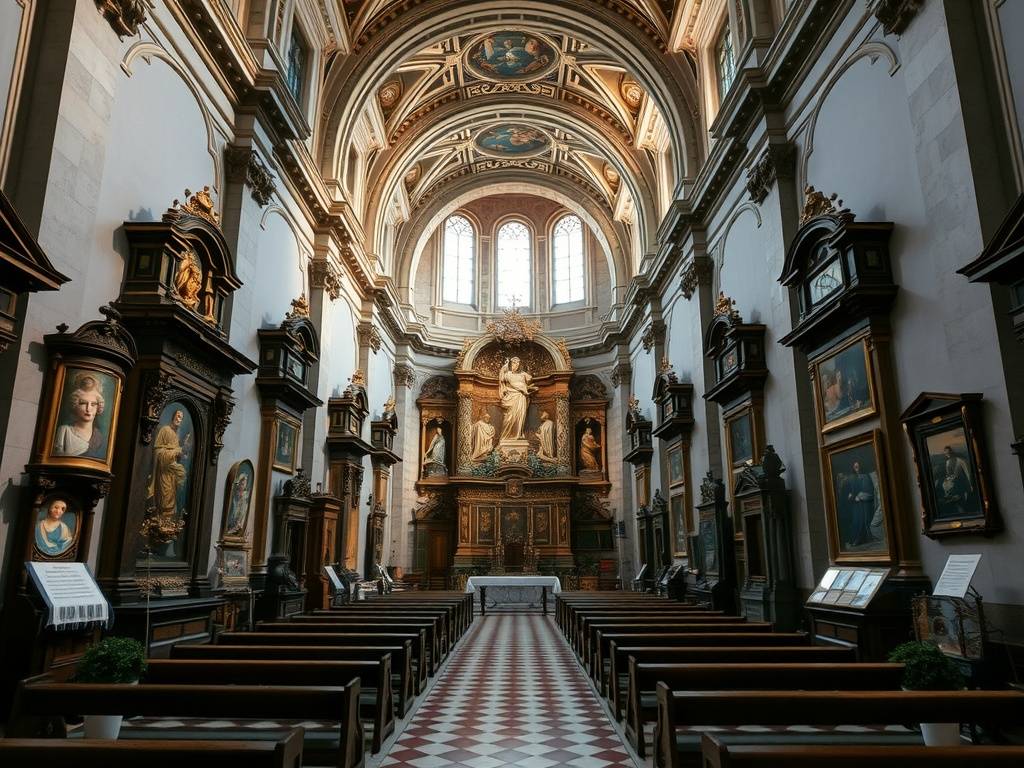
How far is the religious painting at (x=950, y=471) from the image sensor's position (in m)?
7.16

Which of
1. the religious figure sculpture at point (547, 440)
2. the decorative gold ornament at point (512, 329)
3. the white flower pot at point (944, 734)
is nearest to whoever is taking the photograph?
the white flower pot at point (944, 734)

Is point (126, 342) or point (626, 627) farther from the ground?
point (126, 342)

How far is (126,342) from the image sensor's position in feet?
28.1

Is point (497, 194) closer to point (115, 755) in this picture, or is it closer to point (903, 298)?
point (903, 298)

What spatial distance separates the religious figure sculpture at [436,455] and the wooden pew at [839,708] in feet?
80.8

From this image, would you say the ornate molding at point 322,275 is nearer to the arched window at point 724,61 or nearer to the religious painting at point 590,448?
the arched window at point 724,61

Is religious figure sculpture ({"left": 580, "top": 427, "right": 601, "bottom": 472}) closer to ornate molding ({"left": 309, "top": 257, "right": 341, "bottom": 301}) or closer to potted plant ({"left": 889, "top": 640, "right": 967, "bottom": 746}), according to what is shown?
ornate molding ({"left": 309, "top": 257, "right": 341, "bottom": 301})

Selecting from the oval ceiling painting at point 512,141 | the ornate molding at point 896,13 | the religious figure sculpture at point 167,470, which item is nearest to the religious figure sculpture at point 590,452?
the oval ceiling painting at point 512,141

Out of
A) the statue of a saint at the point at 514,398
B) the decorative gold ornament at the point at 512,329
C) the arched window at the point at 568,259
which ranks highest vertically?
the arched window at the point at 568,259

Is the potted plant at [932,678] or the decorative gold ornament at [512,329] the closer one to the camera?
the potted plant at [932,678]

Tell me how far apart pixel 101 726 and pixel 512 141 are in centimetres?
2582

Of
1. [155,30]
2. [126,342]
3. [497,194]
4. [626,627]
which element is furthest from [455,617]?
[497,194]

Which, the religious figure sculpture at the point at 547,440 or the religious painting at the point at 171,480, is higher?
the religious figure sculpture at the point at 547,440

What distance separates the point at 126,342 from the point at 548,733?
648 centimetres
